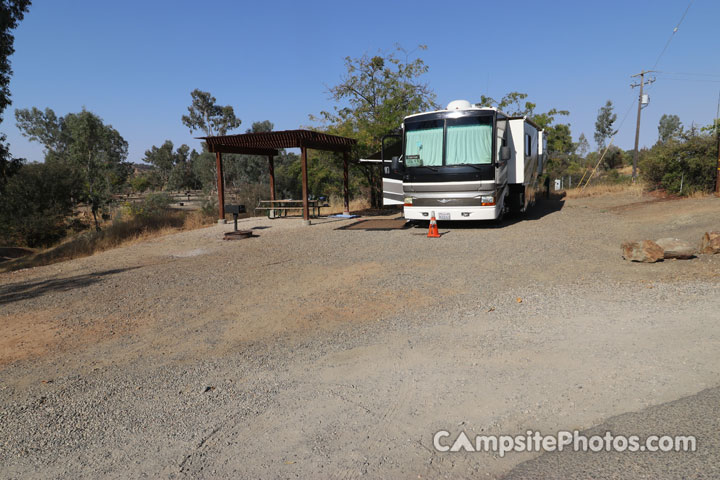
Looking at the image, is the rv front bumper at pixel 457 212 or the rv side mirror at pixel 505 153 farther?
the rv front bumper at pixel 457 212

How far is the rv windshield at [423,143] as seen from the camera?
492 inches

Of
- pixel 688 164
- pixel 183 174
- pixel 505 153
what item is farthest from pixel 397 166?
pixel 183 174

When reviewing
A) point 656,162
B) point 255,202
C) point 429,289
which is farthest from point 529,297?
point 255,202

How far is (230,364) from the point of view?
4.17 m

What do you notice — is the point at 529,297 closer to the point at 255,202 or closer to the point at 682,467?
the point at 682,467

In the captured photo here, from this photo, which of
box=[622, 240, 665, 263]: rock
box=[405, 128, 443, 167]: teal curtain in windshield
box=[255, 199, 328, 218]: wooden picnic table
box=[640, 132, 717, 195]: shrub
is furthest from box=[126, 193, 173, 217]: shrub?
box=[640, 132, 717, 195]: shrub

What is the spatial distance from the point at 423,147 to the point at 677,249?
22.1 ft

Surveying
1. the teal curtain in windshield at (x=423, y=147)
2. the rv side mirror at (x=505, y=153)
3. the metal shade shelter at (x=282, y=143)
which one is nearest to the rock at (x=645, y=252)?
the rv side mirror at (x=505, y=153)

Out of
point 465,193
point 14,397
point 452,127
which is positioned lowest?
point 14,397

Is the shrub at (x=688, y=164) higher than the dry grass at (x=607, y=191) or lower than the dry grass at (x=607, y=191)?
higher

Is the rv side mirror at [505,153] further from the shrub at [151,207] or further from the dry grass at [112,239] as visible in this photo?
the shrub at [151,207]

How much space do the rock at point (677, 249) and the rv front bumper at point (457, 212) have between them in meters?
4.71

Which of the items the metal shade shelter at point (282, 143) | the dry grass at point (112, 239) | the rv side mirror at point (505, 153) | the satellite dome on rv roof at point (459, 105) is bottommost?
the dry grass at point (112, 239)

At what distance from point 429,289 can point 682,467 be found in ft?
14.0
